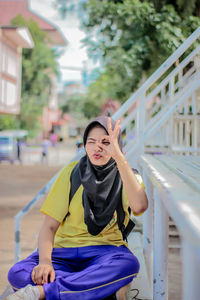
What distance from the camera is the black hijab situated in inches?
87.7

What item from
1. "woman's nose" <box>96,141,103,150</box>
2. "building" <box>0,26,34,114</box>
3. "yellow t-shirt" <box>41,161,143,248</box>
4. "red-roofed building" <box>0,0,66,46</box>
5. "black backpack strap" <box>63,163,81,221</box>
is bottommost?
"yellow t-shirt" <box>41,161,143,248</box>

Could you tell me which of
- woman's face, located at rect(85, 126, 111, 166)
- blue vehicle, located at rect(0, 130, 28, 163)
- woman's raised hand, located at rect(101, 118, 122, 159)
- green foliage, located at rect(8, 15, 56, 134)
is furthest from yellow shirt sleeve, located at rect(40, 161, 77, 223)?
green foliage, located at rect(8, 15, 56, 134)

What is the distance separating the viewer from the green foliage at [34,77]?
101ft

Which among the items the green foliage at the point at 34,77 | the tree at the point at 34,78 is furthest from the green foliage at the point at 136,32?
the green foliage at the point at 34,77

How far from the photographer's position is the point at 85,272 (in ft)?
7.11

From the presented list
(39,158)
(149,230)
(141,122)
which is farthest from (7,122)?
(149,230)

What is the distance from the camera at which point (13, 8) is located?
40.8 metres

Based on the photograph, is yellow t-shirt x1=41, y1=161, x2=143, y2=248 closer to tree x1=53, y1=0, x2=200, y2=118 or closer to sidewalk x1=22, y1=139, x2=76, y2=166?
tree x1=53, y1=0, x2=200, y2=118

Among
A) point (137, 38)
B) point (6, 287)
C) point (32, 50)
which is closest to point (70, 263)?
point (6, 287)

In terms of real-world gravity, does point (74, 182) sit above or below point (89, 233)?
above

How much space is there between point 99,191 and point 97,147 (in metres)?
0.24

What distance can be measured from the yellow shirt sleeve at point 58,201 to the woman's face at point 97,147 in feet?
0.70

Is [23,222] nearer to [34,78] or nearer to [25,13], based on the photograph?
[34,78]

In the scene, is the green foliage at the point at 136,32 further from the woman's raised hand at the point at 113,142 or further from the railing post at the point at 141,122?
the woman's raised hand at the point at 113,142
